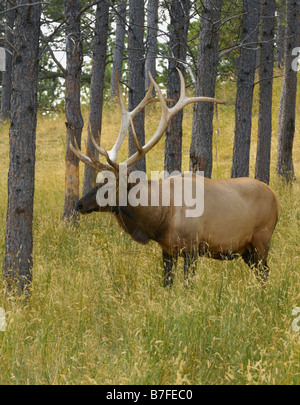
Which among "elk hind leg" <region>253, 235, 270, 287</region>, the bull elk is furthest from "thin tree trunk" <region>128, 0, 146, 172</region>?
"elk hind leg" <region>253, 235, 270, 287</region>

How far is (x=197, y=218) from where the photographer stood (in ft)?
18.5

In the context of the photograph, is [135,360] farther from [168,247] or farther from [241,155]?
[241,155]

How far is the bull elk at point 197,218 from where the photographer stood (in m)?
5.58

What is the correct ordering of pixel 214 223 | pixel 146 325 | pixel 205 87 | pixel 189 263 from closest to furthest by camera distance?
pixel 146 325
pixel 189 263
pixel 214 223
pixel 205 87

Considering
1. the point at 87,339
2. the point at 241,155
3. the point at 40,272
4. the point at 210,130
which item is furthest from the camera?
the point at 241,155

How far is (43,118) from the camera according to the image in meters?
22.8

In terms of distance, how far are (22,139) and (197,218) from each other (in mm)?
2054

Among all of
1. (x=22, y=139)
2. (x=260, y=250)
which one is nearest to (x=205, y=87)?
(x=260, y=250)

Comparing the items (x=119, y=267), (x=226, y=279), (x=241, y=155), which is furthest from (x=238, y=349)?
(x=241, y=155)

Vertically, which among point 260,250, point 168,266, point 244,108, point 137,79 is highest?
point 137,79

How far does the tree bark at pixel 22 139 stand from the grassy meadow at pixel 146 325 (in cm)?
39

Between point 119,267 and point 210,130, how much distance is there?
2.65 m

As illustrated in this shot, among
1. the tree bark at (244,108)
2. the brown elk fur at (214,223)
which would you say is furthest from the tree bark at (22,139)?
the tree bark at (244,108)

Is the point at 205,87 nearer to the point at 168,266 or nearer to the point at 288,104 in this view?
the point at 168,266
